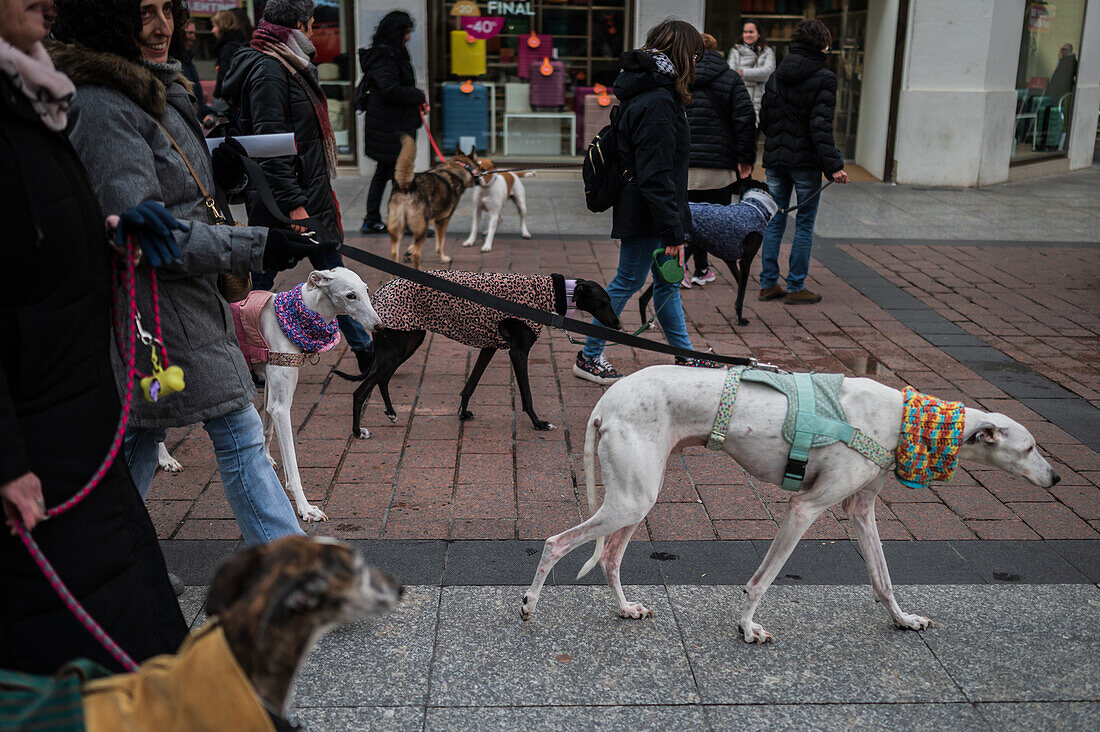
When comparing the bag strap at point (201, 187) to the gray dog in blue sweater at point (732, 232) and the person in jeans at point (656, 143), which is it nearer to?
the person in jeans at point (656, 143)

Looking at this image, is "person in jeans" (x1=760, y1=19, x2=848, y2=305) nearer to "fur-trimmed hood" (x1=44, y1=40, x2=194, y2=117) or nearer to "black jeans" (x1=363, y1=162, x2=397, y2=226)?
"black jeans" (x1=363, y1=162, x2=397, y2=226)

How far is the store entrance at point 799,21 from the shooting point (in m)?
15.6

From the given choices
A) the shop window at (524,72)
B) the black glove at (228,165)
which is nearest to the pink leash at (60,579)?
the black glove at (228,165)

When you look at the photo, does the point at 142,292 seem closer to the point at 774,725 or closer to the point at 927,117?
the point at 774,725

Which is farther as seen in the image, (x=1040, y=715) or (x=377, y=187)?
(x=377, y=187)

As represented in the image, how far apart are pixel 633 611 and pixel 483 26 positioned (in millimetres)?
12367

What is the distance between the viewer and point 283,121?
5.38 meters

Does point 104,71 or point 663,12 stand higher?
point 663,12

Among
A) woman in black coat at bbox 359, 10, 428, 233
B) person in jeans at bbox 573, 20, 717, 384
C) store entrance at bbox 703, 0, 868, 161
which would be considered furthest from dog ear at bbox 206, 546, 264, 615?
store entrance at bbox 703, 0, 868, 161

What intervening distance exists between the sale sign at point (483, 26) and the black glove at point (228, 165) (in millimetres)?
11507

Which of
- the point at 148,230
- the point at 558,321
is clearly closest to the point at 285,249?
the point at 148,230

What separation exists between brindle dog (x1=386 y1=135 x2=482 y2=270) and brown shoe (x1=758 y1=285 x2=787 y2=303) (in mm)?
3002

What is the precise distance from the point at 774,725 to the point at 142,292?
7.68 feet

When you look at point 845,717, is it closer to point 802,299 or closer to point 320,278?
point 320,278
